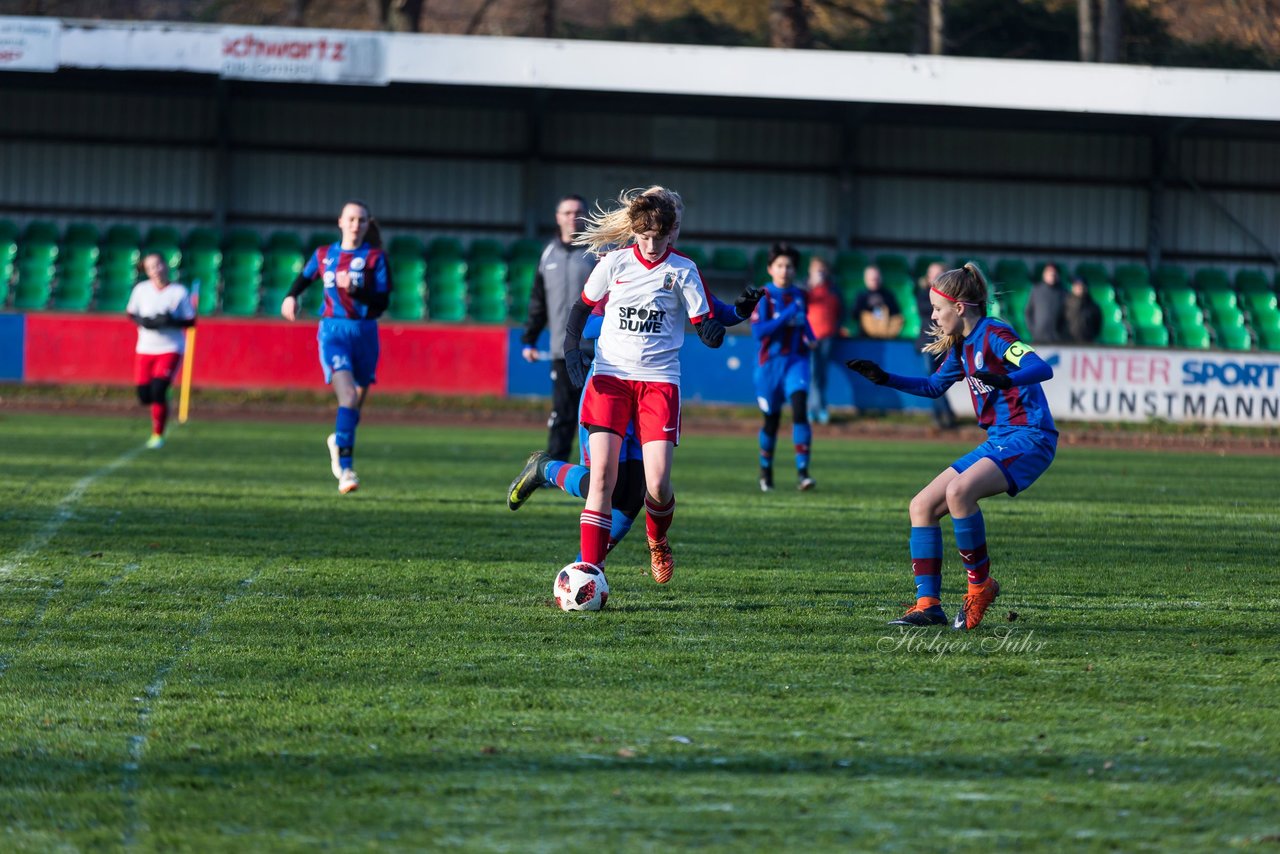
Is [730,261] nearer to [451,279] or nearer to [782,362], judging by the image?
[451,279]

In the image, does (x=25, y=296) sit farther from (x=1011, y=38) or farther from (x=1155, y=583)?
(x=1155, y=583)

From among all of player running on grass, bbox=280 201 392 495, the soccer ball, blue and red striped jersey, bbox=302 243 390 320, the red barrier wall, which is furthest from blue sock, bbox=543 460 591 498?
the red barrier wall

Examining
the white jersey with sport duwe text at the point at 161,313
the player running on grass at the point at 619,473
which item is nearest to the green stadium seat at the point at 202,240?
the white jersey with sport duwe text at the point at 161,313

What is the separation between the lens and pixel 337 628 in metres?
6.73

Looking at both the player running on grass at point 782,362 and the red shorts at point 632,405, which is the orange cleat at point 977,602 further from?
the player running on grass at point 782,362

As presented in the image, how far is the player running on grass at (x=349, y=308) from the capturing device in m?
11.8

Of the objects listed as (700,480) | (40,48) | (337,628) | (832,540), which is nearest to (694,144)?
(40,48)

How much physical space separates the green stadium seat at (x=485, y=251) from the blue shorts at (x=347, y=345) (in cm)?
1379

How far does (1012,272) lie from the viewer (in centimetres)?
2662

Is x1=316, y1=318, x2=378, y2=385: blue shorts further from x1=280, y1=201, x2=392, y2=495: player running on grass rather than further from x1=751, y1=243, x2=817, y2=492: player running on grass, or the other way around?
x1=751, y1=243, x2=817, y2=492: player running on grass

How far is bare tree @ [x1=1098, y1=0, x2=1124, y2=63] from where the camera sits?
24.7 metres

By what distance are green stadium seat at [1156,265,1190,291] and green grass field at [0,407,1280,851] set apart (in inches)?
627

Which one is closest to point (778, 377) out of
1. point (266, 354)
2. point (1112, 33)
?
point (266, 354)

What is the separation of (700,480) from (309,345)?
10.8m
